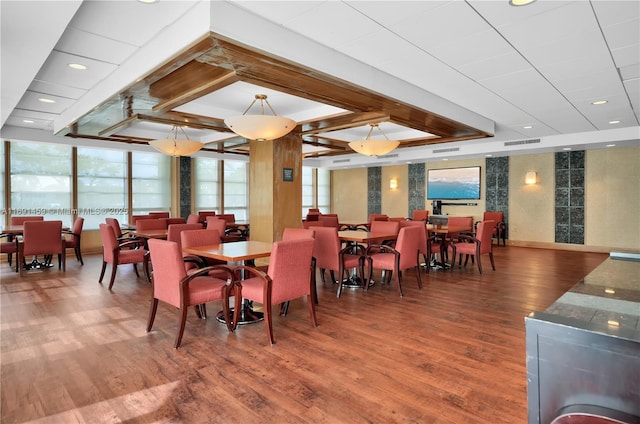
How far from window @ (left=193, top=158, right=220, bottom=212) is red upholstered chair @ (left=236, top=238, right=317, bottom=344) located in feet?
26.7

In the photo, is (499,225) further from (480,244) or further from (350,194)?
(350,194)

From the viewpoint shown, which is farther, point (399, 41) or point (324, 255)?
point (324, 255)

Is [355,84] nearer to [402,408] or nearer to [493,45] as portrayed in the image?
[493,45]

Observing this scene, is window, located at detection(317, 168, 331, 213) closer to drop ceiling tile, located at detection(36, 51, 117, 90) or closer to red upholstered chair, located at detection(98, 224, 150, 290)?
red upholstered chair, located at detection(98, 224, 150, 290)

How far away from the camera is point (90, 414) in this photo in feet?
7.41

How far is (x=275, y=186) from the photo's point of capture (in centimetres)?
710

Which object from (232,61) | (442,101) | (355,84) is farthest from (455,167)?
(232,61)

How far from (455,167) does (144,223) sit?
913 cm

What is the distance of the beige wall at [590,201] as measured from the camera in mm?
8969

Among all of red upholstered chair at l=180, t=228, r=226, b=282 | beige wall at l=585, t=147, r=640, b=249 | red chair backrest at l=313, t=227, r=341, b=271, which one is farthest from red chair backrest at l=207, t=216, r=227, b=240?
beige wall at l=585, t=147, r=640, b=249

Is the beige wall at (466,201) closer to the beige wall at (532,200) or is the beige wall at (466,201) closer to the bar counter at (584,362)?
the beige wall at (532,200)

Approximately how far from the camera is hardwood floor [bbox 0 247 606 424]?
90.7 inches

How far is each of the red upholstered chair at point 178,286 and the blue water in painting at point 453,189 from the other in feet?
31.8

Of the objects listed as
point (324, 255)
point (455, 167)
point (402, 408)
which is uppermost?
point (455, 167)
